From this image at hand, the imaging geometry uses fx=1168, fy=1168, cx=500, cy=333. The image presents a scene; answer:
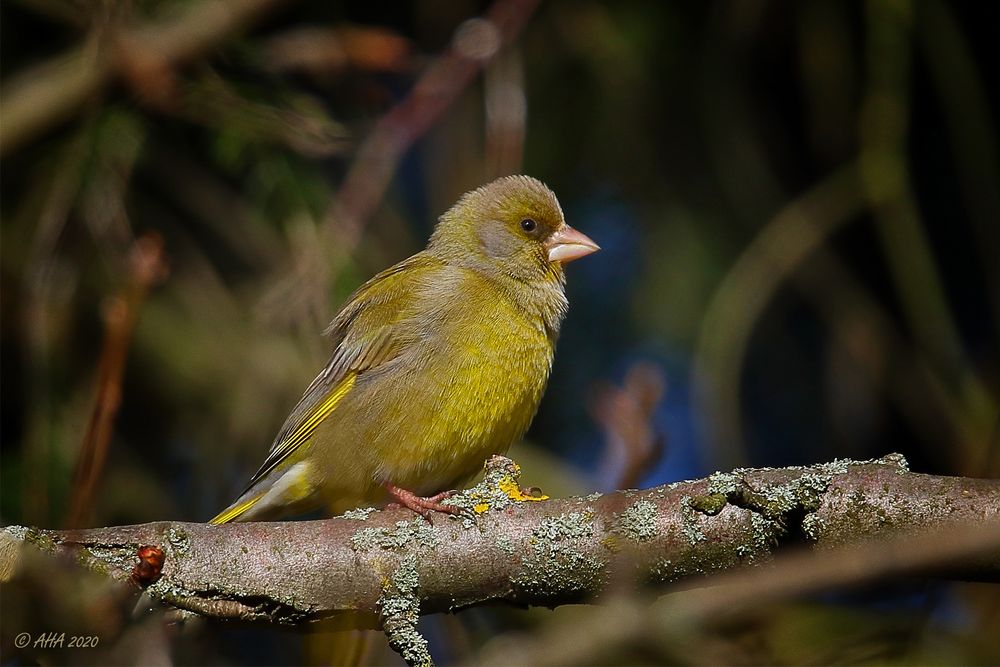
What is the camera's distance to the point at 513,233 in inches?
206

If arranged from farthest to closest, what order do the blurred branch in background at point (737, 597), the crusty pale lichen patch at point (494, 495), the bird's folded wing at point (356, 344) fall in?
1. the bird's folded wing at point (356, 344)
2. the crusty pale lichen patch at point (494, 495)
3. the blurred branch in background at point (737, 597)

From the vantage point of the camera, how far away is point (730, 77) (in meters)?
5.95

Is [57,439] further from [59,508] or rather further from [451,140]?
[451,140]

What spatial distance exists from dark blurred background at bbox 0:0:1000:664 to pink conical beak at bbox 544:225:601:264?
44cm

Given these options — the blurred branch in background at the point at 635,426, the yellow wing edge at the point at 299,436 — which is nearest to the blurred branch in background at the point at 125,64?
the yellow wing edge at the point at 299,436

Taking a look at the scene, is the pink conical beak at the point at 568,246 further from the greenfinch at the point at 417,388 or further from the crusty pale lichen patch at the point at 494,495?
the crusty pale lichen patch at the point at 494,495

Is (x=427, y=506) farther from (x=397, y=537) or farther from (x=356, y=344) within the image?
(x=356, y=344)

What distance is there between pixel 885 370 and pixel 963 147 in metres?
1.14

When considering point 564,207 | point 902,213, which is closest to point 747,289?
point 902,213

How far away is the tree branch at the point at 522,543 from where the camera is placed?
9.51 ft

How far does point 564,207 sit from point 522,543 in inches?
130

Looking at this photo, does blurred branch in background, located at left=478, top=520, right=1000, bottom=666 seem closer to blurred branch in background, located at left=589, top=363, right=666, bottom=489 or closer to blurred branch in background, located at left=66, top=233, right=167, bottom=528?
blurred branch in background, located at left=589, top=363, right=666, bottom=489

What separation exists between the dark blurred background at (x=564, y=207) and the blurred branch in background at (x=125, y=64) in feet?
0.05

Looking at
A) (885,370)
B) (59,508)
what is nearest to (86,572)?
(59,508)
